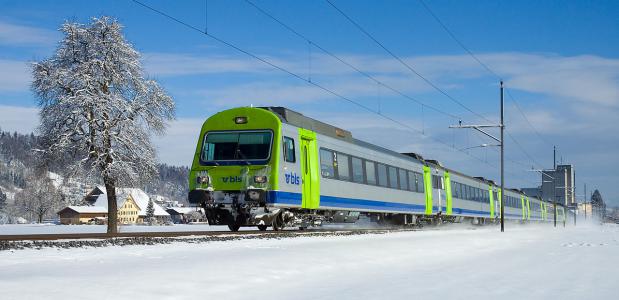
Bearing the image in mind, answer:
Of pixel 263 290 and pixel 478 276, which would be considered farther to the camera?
pixel 478 276

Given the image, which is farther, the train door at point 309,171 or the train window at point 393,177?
the train window at point 393,177

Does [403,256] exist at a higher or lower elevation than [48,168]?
lower

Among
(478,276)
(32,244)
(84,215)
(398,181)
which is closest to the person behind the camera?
(478,276)

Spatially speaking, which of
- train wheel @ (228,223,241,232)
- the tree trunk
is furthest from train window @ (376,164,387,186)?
the tree trunk

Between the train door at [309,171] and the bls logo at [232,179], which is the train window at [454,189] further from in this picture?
the bls logo at [232,179]

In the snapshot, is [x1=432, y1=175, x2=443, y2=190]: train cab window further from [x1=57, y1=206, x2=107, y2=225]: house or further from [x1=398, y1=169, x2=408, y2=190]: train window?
[x1=57, y1=206, x2=107, y2=225]: house

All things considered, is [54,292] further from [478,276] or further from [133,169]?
[133,169]

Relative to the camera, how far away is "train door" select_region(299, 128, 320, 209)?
934 inches

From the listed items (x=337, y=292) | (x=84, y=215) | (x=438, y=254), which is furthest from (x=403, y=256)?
(x=84, y=215)

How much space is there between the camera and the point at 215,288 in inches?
350

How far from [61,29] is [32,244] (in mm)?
26481

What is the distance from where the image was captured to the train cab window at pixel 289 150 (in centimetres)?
2270

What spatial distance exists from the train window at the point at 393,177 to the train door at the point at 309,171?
845cm

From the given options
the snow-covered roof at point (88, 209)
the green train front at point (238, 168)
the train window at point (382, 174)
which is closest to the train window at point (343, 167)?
the train window at point (382, 174)
